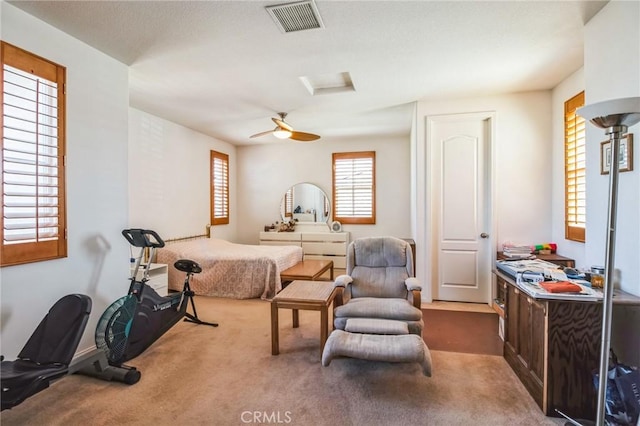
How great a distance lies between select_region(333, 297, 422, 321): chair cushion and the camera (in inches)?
102

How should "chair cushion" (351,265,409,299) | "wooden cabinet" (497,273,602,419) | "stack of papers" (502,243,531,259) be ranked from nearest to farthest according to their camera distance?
1. "wooden cabinet" (497,273,602,419)
2. "chair cushion" (351,265,409,299)
3. "stack of papers" (502,243,531,259)

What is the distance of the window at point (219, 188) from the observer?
603 centimetres

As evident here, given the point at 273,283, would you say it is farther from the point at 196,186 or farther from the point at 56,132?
the point at 56,132

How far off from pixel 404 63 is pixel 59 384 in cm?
386

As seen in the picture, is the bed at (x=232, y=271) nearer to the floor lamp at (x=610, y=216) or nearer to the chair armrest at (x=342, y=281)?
the chair armrest at (x=342, y=281)

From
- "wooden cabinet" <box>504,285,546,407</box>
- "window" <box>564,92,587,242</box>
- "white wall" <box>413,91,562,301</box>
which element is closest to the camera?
"wooden cabinet" <box>504,285,546,407</box>

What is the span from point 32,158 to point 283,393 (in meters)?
2.41

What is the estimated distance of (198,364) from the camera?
2.56 metres

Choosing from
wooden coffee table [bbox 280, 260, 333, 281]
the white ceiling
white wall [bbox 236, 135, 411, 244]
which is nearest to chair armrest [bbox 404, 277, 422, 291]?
wooden coffee table [bbox 280, 260, 333, 281]

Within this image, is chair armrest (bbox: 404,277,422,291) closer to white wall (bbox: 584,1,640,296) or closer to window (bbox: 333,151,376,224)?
white wall (bbox: 584,1,640,296)

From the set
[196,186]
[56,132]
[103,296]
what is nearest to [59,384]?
[103,296]

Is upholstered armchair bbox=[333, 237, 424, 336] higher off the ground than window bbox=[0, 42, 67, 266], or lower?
lower

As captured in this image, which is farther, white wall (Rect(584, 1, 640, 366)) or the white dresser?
the white dresser

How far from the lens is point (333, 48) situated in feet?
8.86
